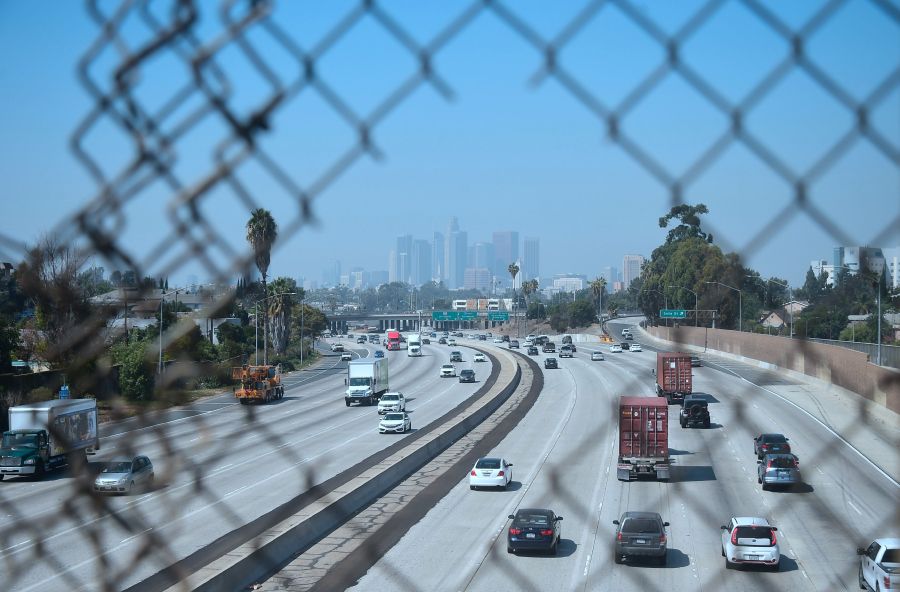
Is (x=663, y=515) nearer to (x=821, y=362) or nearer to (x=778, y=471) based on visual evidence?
(x=778, y=471)

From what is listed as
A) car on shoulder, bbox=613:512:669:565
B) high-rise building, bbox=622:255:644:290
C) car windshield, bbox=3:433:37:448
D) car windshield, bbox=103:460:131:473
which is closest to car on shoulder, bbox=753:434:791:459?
car on shoulder, bbox=613:512:669:565

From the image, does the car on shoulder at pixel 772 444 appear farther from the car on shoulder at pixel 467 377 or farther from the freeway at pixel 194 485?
the car on shoulder at pixel 467 377

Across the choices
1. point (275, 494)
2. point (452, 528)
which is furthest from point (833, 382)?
point (275, 494)

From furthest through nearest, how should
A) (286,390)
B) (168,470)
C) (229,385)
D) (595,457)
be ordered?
(286,390)
(595,457)
(229,385)
(168,470)

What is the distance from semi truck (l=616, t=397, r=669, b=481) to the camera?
1923 centimetres

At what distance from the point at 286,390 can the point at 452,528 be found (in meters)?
34.0

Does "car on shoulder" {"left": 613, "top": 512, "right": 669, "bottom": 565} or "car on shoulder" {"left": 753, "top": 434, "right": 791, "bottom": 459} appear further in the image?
"car on shoulder" {"left": 753, "top": 434, "right": 791, "bottom": 459}

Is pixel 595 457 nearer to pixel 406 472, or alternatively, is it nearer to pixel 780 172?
pixel 406 472

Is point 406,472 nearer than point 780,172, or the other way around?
point 780,172

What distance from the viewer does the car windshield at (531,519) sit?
1514cm

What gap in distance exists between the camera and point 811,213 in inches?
89.7

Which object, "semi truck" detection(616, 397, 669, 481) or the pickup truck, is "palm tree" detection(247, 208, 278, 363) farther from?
"semi truck" detection(616, 397, 669, 481)

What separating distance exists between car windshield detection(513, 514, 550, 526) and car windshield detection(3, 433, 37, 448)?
14.5m

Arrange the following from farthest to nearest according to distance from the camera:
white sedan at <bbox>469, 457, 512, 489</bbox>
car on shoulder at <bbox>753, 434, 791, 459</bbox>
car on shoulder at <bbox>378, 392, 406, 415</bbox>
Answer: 1. car on shoulder at <bbox>378, 392, 406, 415</bbox>
2. white sedan at <bbox>469, 457, 512, 489</bbox>
3. car on shoulder at <bbox>753, 434, 791, 459</bbox>
